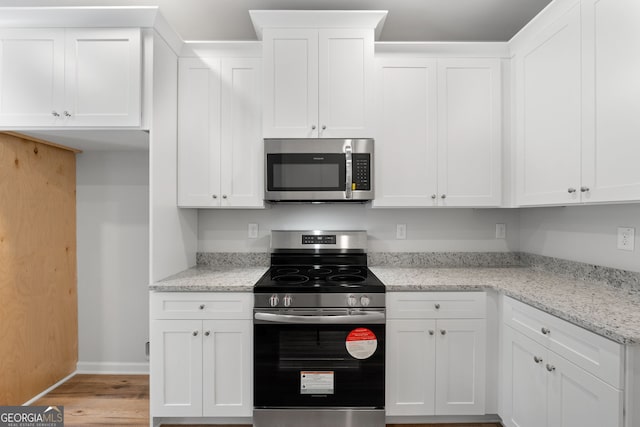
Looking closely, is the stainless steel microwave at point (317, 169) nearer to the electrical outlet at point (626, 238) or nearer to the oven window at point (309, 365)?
the oven window at point (309, 365)

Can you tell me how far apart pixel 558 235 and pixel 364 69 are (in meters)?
1.76

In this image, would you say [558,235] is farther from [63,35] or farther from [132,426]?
[63,35]

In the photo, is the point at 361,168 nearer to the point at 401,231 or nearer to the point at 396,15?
the point at 401,231

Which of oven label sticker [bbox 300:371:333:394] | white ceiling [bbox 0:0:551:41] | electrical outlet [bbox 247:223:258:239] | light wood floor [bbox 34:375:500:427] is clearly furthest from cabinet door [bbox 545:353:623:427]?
white ceiling [bbox 0:0:551:41]

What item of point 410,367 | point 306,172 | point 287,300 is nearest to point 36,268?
point 287,300

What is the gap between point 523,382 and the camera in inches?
64.4

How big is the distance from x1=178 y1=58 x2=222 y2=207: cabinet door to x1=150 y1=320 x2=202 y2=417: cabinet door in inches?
32.7

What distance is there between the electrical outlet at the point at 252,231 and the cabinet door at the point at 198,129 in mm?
438

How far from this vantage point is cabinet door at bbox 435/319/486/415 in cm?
188

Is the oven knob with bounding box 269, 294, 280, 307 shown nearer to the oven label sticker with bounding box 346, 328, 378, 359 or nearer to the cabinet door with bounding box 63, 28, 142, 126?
the oven label sticker with bounding box 346, 328, 378, 359

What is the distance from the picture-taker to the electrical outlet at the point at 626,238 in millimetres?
1659

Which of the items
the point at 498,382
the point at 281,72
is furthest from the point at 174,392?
the point at 281,72

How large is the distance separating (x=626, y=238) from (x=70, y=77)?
327cm

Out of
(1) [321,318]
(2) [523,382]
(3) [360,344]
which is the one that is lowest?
(2) [523,382]
